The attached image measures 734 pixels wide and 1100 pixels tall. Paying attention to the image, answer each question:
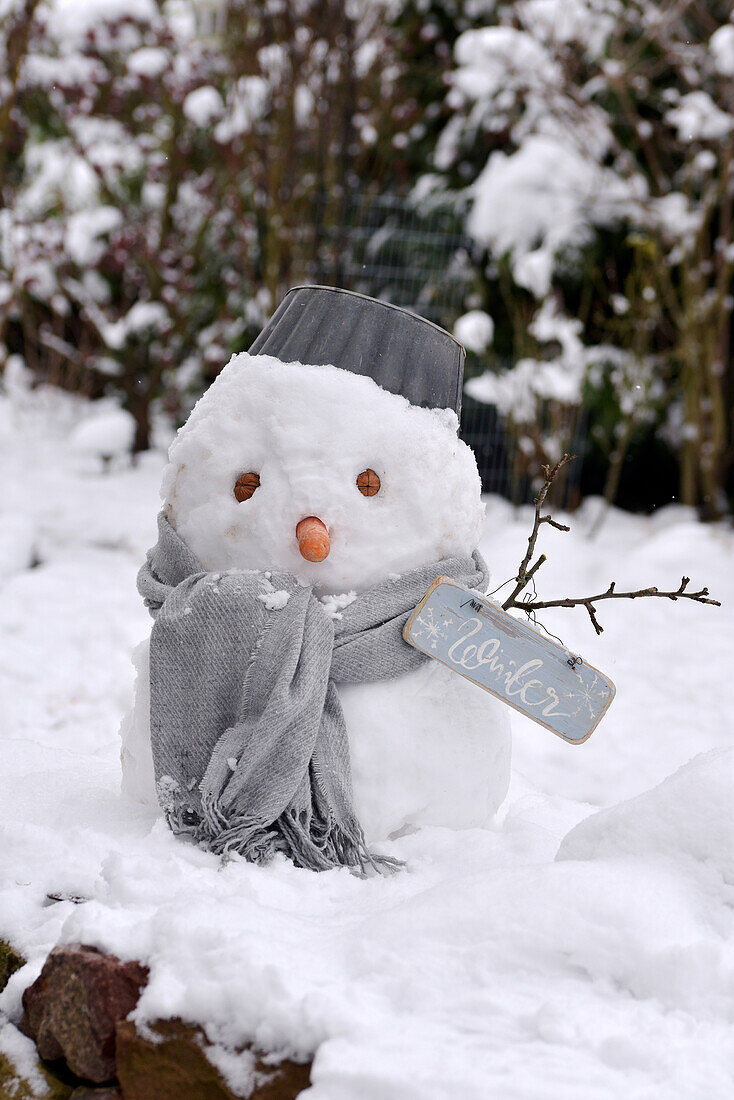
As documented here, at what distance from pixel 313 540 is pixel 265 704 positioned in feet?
0.89

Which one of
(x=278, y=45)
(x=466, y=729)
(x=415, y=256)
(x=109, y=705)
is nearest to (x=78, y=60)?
(x=278, y=45)

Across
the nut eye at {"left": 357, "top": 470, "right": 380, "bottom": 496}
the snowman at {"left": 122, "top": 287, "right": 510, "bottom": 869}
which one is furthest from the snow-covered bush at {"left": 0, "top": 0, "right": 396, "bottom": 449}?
the nut eye at {"left": 357, "top": 470, "right": 380, "bottom": 496}

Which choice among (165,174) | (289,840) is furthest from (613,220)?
(289,840)

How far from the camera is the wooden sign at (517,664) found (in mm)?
1540

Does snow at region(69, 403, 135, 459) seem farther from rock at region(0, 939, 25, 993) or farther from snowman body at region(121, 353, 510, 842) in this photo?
rock at region(0, 939, 25, 993)

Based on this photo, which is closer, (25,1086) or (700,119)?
(25,1086)

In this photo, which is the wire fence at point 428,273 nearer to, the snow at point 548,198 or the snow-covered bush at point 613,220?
the snow-covered bush at point 613,220

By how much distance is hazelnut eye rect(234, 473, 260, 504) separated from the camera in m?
1.64

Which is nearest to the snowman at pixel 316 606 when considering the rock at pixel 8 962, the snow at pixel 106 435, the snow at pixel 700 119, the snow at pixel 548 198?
the rock at pixel 8 962

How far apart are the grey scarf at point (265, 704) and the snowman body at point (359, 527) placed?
3 cm

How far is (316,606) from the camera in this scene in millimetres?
1559

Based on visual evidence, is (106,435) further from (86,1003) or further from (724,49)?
(86,1003)

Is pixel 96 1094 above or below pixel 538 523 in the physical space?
below

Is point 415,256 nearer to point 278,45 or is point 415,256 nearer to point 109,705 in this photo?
point 278,45
